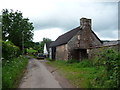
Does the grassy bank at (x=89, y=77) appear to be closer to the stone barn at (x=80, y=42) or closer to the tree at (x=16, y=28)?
the stone barn at (x=80, y=42)

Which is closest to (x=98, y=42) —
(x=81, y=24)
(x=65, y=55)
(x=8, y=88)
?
(x=81, y=24)

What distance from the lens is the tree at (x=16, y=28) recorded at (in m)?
41.3

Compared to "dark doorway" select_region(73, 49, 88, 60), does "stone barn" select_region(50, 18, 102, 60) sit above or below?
above

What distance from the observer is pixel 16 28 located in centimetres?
4197

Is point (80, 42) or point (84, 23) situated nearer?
point (84, 23)

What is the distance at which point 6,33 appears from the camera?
4191 centimetres

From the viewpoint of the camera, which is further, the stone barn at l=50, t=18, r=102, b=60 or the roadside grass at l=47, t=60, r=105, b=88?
the stone barn at l=50, t=18, r=102, b=60

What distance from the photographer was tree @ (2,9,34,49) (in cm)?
4131

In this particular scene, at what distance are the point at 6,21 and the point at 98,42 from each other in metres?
25.5

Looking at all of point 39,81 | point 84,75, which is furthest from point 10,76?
point 84,75

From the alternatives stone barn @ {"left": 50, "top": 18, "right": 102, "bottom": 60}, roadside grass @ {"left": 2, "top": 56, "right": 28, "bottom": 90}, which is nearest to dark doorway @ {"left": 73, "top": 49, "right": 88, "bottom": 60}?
stone barn @ {"left": 50, "top": 18, "right": 102, "bottom": 60}

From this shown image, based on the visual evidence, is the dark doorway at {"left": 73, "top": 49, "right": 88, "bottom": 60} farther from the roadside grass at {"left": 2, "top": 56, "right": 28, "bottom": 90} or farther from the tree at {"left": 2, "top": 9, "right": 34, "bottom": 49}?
the tree at {"left": 2, "top": 9, "right": 34, "bottom": 49}

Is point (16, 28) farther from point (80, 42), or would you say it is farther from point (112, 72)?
point (112, 72)

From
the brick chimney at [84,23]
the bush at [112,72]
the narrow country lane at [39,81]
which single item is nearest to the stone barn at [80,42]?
the brick chimney at [84,23]
